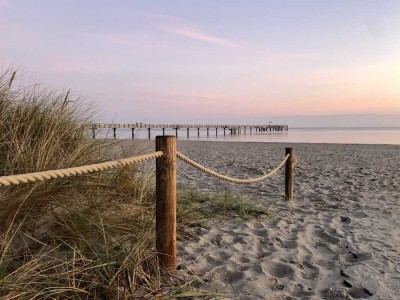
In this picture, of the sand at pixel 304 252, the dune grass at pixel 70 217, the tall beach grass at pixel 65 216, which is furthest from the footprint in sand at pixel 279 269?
the tall beach grass at pixel 65 216

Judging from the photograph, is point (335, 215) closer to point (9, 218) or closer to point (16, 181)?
point (9, 218)

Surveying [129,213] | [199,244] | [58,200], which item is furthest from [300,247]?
[58,200]

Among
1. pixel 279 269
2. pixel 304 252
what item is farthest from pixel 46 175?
pixel 304 252

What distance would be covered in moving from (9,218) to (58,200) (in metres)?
0.41

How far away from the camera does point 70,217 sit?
2764 millimetres

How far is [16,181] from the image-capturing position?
1501 mm

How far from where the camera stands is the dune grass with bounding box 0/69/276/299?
2217 mm

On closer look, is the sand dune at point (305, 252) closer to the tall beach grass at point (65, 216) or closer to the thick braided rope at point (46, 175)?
the tall beach grass at point (65, 216)

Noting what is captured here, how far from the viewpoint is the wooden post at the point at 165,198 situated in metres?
2.72

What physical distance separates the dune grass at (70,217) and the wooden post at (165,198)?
9cm

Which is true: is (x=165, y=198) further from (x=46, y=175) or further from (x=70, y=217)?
(x=46, y=175)

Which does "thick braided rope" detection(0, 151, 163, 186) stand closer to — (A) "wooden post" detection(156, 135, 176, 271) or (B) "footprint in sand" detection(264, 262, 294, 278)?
(A) "wooden post" detection(156, 135, 176, 271)

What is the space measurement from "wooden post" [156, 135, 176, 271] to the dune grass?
0.09 metres

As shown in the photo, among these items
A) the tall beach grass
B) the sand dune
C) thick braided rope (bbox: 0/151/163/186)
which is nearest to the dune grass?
the tall beach grass
